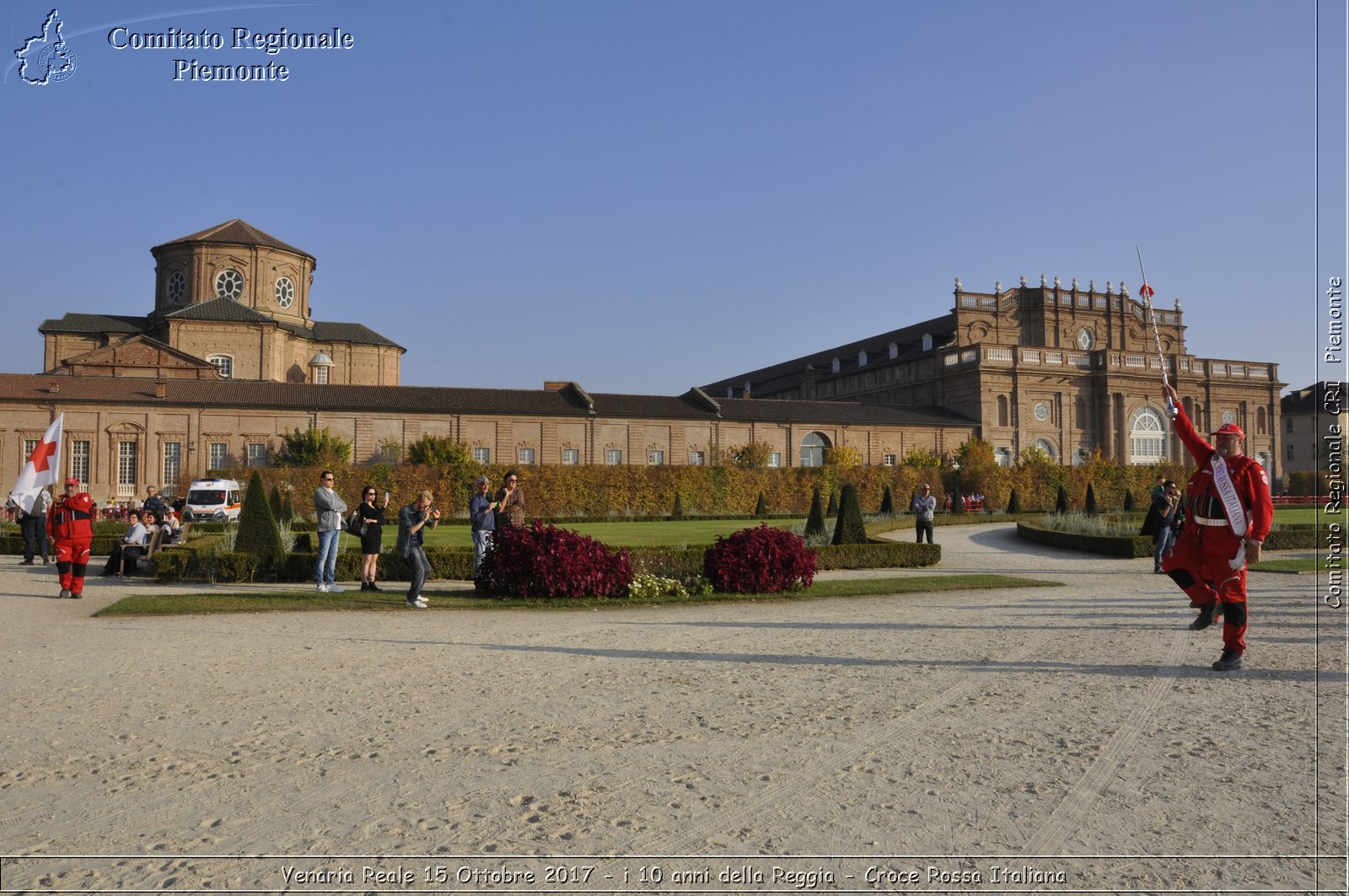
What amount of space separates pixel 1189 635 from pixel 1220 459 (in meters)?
2.51

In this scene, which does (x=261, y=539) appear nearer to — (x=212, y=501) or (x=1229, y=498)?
(x=1229, y=498)

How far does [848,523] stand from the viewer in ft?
63.1

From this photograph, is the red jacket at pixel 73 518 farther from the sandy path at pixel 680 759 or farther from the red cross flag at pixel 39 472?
the sandy path at pixel 680 759

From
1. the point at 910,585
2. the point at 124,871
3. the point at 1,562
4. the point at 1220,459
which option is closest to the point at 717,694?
the point at 124,871

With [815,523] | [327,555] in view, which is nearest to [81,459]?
[327,555]

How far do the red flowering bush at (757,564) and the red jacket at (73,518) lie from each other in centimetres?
829

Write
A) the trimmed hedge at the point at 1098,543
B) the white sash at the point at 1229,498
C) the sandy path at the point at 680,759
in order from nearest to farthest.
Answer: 1. the sandy path at the point at 680,759
2. the white sash at the point at 1229,498
3. the trimmed hedge at the point at 1098,543

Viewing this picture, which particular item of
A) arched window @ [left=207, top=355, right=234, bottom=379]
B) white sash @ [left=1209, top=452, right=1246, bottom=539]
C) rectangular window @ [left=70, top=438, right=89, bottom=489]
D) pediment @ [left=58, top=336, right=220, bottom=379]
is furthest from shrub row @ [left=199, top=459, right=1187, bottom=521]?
white sash @ [left=1209, top=452, right=1246, bottom=539]

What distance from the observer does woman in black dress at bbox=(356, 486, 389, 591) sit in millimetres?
13148

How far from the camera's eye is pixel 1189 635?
8.99 metres

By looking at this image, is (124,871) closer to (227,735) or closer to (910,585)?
(227,735)

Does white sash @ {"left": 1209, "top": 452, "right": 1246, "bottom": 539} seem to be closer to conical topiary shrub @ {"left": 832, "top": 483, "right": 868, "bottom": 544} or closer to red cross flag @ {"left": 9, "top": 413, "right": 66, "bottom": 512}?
conical topiary shrub @ {"left": 832, "top": 483, "right": 868, "bottom": 544}

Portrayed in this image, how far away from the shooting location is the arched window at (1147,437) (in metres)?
59.1

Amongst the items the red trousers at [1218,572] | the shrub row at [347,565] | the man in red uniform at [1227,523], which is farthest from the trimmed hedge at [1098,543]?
the man in red uniform at [1227,523]
